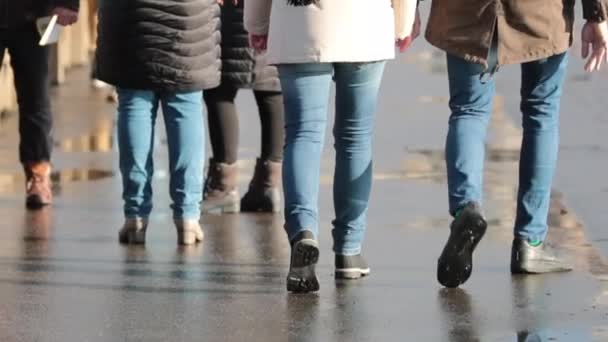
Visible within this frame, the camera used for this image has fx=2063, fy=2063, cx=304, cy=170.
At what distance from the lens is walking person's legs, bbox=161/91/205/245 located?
29.6ft

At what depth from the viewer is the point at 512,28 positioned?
7.84 m

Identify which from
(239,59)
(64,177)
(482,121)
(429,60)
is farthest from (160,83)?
(429,60)

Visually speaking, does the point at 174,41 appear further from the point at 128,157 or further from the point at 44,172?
the point at 44,172

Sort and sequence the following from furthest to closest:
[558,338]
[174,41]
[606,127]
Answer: [606,127] < [174,41] < [558,338]

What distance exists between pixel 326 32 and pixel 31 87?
2.94m

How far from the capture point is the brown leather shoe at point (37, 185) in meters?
10.2

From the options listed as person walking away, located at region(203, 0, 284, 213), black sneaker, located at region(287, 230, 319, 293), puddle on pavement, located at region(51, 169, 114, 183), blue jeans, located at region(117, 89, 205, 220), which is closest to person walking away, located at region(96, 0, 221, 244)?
blue jeans, located at region(117, 89, 205, 220)

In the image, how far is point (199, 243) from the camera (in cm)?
911

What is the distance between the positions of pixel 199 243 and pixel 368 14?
70.2 inches

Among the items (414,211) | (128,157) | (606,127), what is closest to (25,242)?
(128,157)

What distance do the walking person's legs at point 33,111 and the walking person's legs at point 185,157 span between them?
4.21 ft

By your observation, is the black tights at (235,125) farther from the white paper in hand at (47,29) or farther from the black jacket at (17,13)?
the black jacket at (17,13)

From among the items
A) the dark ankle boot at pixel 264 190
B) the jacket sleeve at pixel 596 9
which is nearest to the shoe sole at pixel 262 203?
the dark ankle boot at pixel 264 190

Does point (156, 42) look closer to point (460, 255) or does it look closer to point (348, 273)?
point (348, 273)
